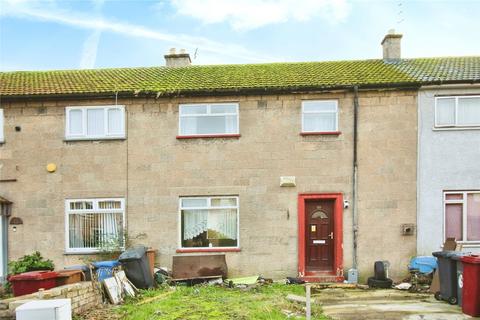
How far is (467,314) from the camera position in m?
7.97

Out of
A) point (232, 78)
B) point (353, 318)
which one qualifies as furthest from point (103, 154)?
point (353, 318)

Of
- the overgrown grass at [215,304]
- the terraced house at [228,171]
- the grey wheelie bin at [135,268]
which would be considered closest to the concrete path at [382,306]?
the overgrown grass at [215,304]

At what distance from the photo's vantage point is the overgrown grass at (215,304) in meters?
7.78

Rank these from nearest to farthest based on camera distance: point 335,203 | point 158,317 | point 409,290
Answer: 1. point 158,317
2. point 409,290
3. point 335,203

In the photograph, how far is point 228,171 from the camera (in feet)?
38.6

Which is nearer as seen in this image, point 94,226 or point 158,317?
point 158,317

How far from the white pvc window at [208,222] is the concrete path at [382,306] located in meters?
3.07

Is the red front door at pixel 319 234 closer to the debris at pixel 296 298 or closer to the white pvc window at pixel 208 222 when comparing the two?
the white pvc window at pixel 208 222

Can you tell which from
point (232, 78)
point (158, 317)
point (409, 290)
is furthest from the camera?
point (232, 78)

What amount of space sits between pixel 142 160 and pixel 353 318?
276 inches

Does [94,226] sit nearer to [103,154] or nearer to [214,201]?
[103,154]

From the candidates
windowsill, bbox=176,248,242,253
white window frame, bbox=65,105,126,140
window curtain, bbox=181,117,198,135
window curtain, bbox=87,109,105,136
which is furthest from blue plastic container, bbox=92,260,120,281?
window curtain, bbox=181,117,198,135

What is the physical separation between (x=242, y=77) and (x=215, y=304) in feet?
22.8

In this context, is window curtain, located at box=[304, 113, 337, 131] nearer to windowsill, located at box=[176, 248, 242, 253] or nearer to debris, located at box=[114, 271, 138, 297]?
windowsill, located at box=[176, 248, 242, 253]
